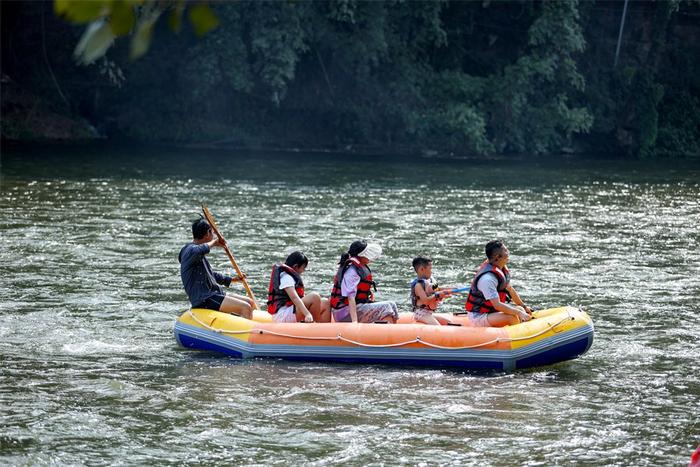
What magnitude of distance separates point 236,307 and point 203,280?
366 millimetres

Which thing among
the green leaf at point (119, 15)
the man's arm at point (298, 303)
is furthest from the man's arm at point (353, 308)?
the green leaf at point (119, 15)

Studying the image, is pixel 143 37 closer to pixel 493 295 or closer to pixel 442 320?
pixel 493 295

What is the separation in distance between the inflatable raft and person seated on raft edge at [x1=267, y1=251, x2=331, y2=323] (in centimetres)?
22

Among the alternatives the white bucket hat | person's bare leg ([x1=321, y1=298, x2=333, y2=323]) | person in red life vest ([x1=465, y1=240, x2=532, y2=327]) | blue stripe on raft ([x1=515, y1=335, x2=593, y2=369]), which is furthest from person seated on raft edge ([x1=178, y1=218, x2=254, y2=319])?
blue stripe on raft ([x1=515, y1=335, x2=593, y2=369])

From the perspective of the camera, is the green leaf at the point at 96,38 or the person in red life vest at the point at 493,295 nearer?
the green leaf at the point at 96,38

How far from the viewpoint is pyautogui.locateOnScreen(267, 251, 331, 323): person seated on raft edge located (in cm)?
870

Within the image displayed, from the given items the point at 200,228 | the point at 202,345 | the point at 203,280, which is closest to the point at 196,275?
the point at 203,280

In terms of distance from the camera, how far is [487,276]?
8594mm

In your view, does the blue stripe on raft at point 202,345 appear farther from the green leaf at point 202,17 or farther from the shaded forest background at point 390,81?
the shaded forest background at point 390,81

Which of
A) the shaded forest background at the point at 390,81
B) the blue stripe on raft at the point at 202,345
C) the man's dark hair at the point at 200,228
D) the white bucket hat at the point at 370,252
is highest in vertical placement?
the shaded forest background at the point at 390,81

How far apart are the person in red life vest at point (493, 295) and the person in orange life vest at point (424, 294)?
0.28m

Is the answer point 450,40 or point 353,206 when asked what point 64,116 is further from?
point 353,206

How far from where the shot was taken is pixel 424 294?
8.74 metres

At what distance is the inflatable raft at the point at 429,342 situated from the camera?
8.29m
